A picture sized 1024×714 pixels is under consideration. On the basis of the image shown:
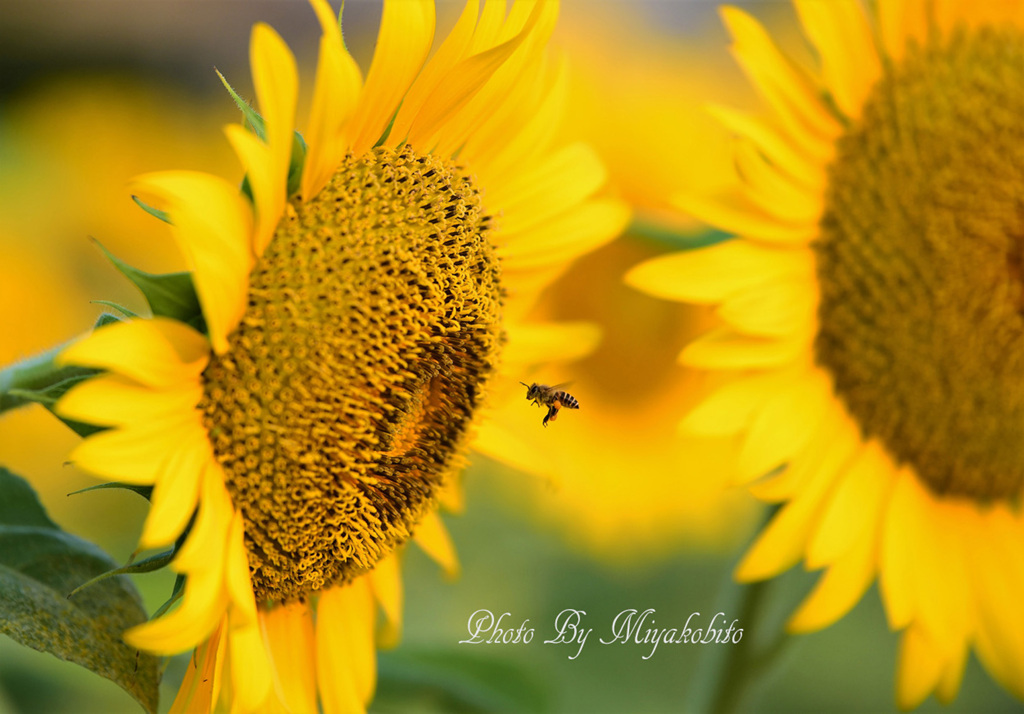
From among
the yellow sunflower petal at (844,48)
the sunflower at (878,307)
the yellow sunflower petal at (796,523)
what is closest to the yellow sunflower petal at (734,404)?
the sunflower at (878,307)

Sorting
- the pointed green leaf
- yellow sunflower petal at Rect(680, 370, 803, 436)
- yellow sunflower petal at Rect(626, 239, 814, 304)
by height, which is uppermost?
the pointed green leaf

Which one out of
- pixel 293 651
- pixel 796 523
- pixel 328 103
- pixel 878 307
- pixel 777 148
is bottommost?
pixel 796 523

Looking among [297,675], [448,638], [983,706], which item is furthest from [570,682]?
[297,675]

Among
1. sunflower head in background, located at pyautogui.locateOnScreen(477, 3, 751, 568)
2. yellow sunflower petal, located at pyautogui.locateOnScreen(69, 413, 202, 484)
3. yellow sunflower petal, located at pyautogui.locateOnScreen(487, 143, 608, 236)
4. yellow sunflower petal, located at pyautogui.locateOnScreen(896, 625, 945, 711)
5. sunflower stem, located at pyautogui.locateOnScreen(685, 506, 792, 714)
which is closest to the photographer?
yellow sunflower petal, located at pyautogui.locateOnScreen(69, 413, 202, 484)

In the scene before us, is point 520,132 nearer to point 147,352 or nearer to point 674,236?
point 674,236

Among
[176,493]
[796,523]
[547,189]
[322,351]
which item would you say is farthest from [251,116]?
[796,523]

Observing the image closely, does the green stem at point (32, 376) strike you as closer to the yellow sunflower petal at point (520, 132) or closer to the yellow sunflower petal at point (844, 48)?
the yellow sunflower petal at point (520, 132)

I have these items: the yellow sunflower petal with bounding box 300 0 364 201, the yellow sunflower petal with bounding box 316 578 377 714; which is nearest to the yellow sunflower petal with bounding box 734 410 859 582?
the yellow sunflower petal with bounding box 316 578 377 714

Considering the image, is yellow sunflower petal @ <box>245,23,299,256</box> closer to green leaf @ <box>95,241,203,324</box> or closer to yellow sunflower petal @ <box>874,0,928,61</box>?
green leaf @ <box>95,241,203,324</box>
